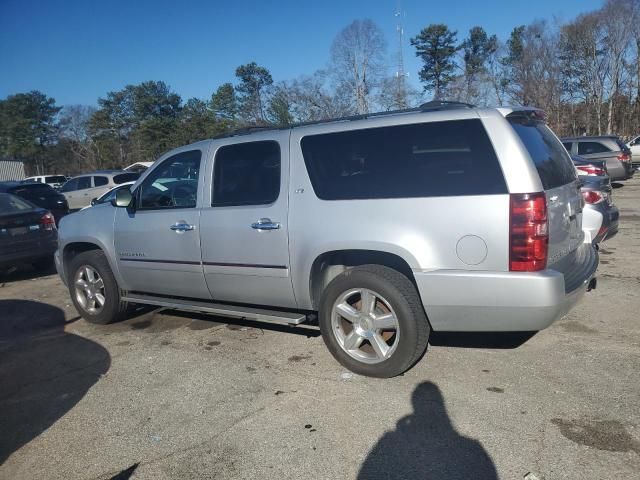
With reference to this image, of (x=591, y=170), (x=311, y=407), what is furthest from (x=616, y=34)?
(x=311, y=407)

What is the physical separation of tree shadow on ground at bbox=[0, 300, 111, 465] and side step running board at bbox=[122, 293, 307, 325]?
0.64 m

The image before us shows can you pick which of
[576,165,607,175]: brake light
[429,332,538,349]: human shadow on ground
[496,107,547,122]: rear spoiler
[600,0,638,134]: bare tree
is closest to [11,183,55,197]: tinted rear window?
[429,332,538,349]: human shadow on ground

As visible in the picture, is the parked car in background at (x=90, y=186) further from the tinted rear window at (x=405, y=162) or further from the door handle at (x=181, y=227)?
the tinted rear window at (x=405, y=162)

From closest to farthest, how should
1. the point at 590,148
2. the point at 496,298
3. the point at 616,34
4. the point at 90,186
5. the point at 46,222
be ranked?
the point at 496,298 < the point at 46,222 < the point at 590,148 < the point at 90,186 < the point at 616,34


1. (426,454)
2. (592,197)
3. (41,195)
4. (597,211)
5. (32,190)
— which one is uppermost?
(32,190)

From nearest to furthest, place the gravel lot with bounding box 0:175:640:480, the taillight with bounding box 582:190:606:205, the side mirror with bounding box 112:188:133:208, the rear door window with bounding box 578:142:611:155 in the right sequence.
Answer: the gravel lot with bounding box 0:175:640:480 < the side mirror with bounding box 112:188:133:208 < the taillight with bounding box 582:190:606:205 < the rear door window with bounding box 578:142:611:155

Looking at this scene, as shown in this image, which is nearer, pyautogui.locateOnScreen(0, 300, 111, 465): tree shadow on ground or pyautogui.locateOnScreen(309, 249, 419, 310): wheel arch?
pyautogui.locateOnScreen(0, 300, 111, 465): tree shadow on ground

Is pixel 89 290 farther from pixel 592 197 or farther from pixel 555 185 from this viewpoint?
pixel 592 197

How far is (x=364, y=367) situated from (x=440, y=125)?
1.87 m

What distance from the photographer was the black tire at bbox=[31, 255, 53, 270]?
9070 millimetres

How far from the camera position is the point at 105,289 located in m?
5.59

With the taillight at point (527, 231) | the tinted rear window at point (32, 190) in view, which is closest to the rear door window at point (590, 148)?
the taillight at point (527, 231)

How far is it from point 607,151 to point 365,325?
52.2 feet

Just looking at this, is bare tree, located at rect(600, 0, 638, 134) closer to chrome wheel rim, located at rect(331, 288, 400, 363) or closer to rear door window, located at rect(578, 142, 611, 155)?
rear door window, located at rect(578, 142, 611, 155)
